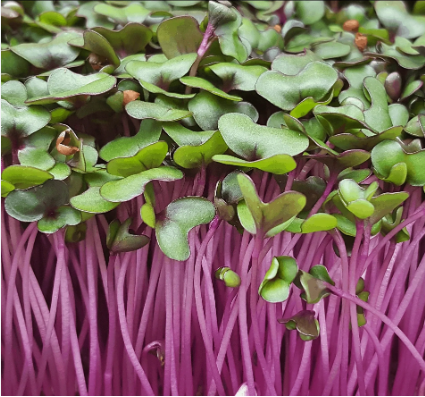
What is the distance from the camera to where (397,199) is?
0.58 meters

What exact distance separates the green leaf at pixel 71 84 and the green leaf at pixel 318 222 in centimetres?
37

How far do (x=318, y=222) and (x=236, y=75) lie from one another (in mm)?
340

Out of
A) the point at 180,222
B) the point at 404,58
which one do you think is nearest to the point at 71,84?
the point at 180,222

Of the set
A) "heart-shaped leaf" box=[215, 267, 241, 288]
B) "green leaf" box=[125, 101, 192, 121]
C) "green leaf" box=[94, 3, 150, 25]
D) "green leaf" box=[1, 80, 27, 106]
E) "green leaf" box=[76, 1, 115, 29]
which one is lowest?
"heart-shaped leaf" box=[215, 267, 241, 288]

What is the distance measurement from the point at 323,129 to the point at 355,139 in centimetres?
7

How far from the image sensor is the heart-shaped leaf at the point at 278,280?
558mm

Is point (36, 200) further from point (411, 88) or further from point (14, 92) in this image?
point (411, 88)

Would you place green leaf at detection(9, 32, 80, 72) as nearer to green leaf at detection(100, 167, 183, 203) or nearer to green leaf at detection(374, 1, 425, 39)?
green leaf at detection(100, 167, 183, 203)

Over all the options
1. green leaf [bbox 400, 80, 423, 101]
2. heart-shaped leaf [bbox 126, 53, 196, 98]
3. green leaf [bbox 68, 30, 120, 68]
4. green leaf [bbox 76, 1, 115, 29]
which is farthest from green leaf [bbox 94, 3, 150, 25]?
green leaf [bbox 400, 80, 423, 101]

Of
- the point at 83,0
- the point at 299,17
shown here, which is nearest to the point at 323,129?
the point at 299,17

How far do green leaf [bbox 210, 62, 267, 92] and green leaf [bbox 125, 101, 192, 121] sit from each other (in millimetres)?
130

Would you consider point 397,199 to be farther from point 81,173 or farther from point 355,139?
point 81,173

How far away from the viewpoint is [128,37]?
0.85 m

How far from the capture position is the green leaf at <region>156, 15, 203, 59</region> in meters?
0.77
